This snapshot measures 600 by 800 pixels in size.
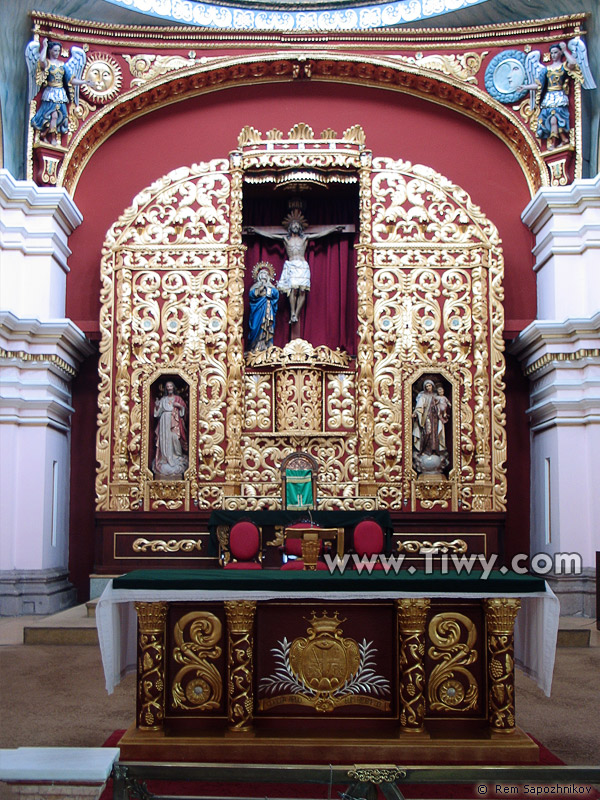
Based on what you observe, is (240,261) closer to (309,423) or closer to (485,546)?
(309,423)

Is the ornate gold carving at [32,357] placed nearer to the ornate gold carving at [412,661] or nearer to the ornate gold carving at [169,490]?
the ornate gold carving at [169,490]

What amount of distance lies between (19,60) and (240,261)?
3961 millimetres

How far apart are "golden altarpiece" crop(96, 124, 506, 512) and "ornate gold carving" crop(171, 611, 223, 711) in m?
5.48

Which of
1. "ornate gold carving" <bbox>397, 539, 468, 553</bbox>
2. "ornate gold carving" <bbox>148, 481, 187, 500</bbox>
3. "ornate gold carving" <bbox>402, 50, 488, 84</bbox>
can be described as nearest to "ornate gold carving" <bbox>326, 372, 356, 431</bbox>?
"ornate gold carving" <bbox>397, 539, 468, 553</bbox>

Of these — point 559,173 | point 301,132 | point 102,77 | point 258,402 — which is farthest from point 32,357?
point 559,173

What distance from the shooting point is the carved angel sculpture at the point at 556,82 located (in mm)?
10961

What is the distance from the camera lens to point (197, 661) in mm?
4922

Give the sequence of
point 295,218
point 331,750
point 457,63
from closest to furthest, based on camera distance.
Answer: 1. point 331,750
2. point 295,218
3. point 457,63

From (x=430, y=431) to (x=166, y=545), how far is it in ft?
11.8

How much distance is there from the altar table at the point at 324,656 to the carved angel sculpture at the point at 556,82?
26.1 feet

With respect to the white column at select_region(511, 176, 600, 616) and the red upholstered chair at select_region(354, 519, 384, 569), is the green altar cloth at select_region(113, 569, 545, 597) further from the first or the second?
the white column at select_region(511, 176, 600, 616)

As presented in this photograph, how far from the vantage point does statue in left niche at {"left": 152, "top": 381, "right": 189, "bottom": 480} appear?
10.6 metres

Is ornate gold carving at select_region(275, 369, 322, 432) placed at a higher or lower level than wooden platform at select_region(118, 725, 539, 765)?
higher

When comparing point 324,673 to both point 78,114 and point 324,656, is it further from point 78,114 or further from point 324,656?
point 78,114
